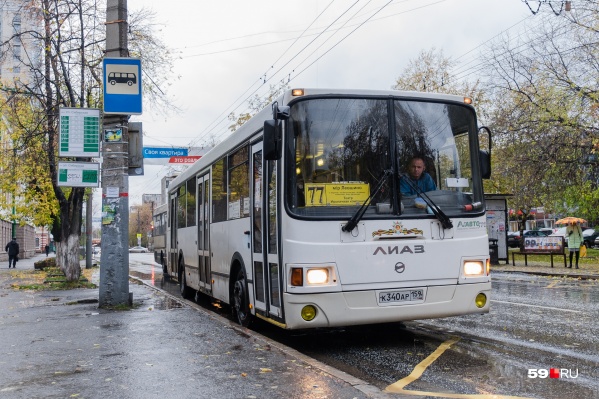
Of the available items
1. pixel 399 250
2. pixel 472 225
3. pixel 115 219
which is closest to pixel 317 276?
pixel 399 250

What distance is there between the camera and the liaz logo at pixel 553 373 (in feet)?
20.1

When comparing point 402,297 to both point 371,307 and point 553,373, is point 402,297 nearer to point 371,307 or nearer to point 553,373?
point 371,307

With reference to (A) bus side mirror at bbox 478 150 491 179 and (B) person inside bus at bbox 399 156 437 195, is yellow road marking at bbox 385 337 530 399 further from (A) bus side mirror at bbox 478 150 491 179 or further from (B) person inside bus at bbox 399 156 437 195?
(A) bus side mirror at bbox 478 150 491 179

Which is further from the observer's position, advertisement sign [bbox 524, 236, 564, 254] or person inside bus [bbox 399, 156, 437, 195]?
advertisement sign [bbox 524, 236, 564, 254]

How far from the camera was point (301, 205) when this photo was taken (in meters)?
7.40

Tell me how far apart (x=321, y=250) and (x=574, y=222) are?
18516mm

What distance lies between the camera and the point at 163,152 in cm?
3005

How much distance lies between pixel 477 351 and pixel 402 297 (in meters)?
1.04

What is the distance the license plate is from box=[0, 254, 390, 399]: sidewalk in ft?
3.96

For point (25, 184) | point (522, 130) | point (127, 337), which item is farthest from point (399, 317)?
point (522, 130)

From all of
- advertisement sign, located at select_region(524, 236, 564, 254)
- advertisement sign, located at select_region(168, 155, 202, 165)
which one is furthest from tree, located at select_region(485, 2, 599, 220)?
advertisement sign, located at select_region(168, 155, 202, 165)

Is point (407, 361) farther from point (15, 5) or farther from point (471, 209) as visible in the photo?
point (15, 5)

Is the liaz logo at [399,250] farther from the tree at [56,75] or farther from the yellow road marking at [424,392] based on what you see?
the tree at [56,75]

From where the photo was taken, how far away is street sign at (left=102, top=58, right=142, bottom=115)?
12180mm
